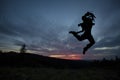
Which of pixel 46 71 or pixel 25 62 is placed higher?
pixel 25 62

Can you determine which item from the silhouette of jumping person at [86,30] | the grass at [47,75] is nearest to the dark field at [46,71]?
the grass at [47,75]

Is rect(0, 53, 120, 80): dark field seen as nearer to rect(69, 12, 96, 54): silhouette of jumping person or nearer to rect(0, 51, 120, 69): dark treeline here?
rect(0, 51, 120, 69): dark treeline

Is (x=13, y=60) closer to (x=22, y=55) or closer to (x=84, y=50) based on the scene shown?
(x=22, y=55)

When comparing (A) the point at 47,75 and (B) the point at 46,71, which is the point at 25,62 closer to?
(B) the point at 46,71

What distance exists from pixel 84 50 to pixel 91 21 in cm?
206

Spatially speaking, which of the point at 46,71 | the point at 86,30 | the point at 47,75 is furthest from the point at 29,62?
the point at 86,30

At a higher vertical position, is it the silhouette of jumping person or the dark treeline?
the silhouette of jumping person

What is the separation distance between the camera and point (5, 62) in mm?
82125

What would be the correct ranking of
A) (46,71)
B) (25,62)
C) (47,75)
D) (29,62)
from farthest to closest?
(29,62)
(25,62)
(46,71)
(47,75)

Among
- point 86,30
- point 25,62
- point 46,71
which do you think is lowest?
point 46,71

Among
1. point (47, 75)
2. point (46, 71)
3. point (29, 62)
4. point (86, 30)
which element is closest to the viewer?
point (86, 30)

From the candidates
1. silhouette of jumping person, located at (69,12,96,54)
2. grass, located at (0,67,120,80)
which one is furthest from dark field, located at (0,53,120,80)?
silhouette of jumping person, located at (69,12,96,54)

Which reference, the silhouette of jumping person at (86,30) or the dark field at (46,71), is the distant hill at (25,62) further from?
the silhouette of jumping person at (86,30)

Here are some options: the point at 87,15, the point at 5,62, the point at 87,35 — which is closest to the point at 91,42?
the point at 87,35
